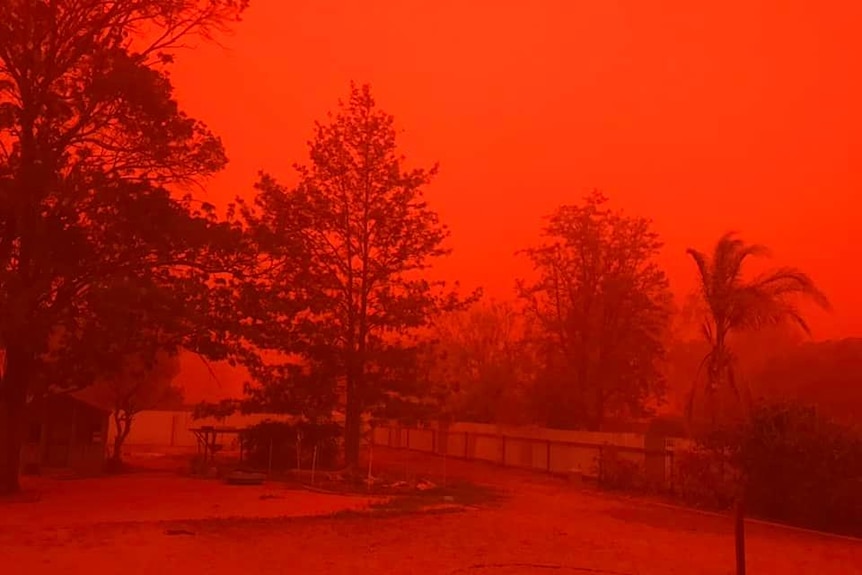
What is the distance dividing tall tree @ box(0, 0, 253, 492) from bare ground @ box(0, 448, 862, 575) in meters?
5.10

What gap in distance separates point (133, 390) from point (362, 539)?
19013mm

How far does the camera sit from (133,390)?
32406 millimetres

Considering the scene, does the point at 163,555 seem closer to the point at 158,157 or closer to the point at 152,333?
the point at 152,333

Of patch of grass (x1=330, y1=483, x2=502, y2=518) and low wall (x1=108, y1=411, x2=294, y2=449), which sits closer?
patch of grass (x1=330, y1=483, x2=502, y2=518)

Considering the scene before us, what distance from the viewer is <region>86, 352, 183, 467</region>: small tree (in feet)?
105

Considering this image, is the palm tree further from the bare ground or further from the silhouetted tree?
the silhouetted tree

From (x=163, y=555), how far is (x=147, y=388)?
30.0 m

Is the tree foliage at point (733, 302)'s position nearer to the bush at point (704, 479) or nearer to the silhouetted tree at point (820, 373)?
the bush at point (704, 479)

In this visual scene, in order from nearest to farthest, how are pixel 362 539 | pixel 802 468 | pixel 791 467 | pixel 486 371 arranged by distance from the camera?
1. pixel 362 539
2. pixel 802 468
3. pixel 791 467
4. pixel 486 371

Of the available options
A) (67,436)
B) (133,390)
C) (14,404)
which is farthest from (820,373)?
(14,404)

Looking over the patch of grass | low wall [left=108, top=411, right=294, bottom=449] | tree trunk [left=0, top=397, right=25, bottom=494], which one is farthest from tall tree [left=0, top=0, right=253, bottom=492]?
low wall [left=108, top=411, right=294, bottom=449]

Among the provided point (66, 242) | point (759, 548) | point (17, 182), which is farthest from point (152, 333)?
point (759, 548)

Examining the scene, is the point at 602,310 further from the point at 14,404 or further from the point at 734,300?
the point at 14,404

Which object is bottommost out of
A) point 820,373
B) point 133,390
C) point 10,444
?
point 10,444
